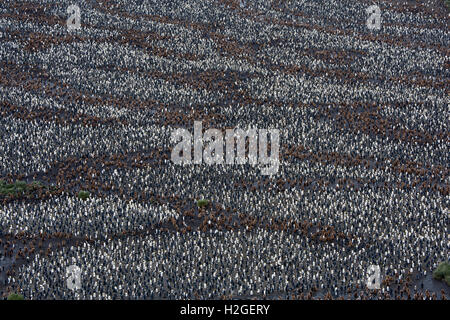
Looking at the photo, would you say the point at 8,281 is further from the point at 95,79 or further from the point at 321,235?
the point at 95,79

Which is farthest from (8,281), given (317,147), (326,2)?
(326,2)

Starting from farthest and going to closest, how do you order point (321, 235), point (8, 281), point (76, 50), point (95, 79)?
1. point (76, 50)
2. point (95, 79)
3. point (321, 235)
4. point (8, 281)

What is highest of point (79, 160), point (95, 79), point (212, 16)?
point (212, 16)

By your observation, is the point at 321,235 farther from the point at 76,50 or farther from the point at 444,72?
the point at 76,50

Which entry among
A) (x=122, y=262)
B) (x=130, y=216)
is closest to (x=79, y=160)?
(x=130, y=216)

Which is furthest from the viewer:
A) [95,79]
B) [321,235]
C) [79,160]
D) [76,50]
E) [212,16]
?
[212,16]

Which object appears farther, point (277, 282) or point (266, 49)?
point (266, 49)

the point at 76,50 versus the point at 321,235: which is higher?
the point at 76,50
